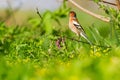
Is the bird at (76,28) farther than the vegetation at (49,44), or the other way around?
the bird at (76,28)

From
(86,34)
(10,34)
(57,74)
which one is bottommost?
(86,34)

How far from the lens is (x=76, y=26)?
7.77m

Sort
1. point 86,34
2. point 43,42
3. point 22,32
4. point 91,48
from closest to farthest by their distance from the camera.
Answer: point 22,32
point 91,48
point 43,42
point 86,34

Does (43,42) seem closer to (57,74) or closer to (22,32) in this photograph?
(22,32)

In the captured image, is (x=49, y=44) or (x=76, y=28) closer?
(x=49, y=44)

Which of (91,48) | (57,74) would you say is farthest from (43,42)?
(57,74)

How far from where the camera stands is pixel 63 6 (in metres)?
6.31

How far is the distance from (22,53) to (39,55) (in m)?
0.33

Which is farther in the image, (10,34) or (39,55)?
(39,55)

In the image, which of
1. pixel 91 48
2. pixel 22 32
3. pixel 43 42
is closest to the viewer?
pixel 22 32

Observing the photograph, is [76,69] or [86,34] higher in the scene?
[76,69]

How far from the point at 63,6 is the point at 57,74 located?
3.57m

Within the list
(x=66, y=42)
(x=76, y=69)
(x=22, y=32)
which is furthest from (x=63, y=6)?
(x=76, y=69)

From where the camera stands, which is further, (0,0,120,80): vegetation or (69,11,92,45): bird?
(69,11,92,45): bird
